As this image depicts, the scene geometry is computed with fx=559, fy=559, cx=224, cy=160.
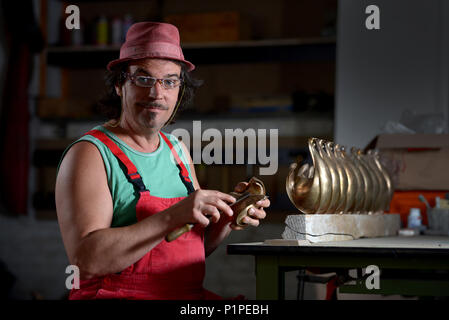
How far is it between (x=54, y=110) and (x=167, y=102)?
262cm

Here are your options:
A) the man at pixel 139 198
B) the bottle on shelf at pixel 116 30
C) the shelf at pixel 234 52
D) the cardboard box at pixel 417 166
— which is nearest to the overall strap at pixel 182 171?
the man at pixel 139 198

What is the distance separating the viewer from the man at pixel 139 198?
4.37 feet

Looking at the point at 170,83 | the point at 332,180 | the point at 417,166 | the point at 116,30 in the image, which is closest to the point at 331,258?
the point at 332,180

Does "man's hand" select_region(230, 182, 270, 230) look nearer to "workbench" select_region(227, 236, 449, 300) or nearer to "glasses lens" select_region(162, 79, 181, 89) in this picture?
"workbench" select_region(227, 236, 449, 300)

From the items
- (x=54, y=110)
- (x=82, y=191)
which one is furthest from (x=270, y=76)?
(x=82, y=191)

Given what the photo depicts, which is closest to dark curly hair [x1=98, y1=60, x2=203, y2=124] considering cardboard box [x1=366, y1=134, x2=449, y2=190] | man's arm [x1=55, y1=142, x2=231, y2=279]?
man's arm [x1=55, y1=142, x2=231, y2=279]

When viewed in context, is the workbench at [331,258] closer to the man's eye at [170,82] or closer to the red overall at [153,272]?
the red overall at [153,272]

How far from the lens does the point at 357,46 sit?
3.35 metres

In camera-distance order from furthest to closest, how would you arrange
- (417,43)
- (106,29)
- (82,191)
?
(106,29) → (417,43) → (82,191)

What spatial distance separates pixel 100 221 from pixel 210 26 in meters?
2.65

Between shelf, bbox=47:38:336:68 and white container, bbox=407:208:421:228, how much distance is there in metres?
1.57

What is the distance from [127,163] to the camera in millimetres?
1525
